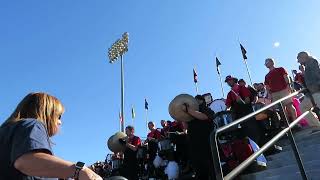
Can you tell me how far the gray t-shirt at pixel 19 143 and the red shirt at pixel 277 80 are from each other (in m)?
7.86

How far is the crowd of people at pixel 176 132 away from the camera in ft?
6.52

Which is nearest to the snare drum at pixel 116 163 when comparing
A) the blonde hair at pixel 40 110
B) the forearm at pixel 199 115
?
the forearm at pixel 199 115

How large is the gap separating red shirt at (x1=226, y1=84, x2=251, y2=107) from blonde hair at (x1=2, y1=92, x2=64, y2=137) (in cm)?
645

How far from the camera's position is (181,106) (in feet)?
22.4

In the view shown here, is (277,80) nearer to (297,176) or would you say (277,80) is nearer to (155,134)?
(155,134)

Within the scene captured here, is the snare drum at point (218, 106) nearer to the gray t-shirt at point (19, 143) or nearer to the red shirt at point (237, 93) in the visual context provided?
the red shirt at point (237, 93)

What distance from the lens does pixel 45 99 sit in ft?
7.73

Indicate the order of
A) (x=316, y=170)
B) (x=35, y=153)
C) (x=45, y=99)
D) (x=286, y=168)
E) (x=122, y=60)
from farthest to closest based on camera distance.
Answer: (x=122, y=60) → (x=286, y=168) → (x=316, y=170) → (x=45, y=99) → (x=35, y=153)

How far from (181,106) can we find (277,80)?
3441 mm

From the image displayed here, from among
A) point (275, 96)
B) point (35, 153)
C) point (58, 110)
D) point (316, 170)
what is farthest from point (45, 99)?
point (275, 96)

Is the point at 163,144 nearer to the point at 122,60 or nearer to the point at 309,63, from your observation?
the point at 309,63

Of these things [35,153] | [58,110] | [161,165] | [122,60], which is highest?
[122,60]

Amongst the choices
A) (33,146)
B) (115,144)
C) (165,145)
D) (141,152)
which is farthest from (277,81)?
(33,146)

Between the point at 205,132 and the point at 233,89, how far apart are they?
94.2 inches
